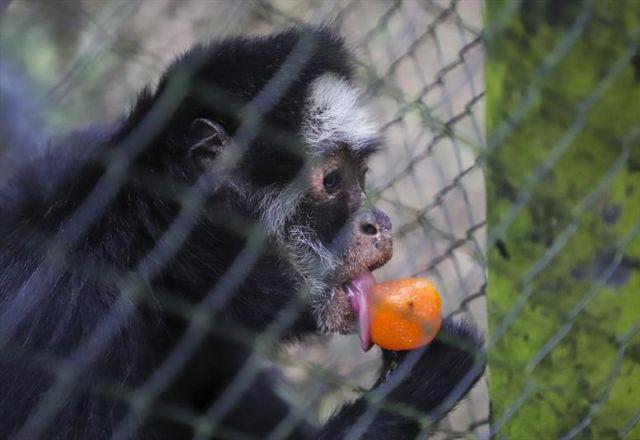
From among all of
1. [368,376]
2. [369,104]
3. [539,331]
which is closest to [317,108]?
[369,104]

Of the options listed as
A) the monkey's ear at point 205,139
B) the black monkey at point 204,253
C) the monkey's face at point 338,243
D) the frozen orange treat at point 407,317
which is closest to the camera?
the black monkey at point 204,253

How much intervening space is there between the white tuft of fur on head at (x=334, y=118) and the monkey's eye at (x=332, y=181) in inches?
2.2

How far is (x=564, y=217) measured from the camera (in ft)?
7.06

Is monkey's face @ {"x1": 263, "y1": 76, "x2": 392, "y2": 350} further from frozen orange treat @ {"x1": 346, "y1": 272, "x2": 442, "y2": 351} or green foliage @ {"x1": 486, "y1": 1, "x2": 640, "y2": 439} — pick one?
green foliage @ {"x1": 486, "y1": 1, "x2": 640, "y2": 439}

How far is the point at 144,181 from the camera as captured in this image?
1.97 metres

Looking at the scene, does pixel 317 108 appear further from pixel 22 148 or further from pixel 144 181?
pixel 22 148

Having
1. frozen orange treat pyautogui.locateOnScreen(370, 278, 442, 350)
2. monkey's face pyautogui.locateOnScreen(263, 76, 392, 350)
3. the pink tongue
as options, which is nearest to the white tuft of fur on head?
monkey's face pyautogui.locateOnScreen(263, 76, 392, 350)

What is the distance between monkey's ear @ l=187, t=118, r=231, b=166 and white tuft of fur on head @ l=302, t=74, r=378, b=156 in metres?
0.22

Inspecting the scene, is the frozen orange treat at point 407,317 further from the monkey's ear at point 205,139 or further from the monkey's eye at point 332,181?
the monkey's ear at point 205,139

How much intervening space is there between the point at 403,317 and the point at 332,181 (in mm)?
468

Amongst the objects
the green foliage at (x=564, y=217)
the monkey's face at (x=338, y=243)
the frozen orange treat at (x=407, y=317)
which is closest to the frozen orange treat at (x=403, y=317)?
the frozen orange treat at (x=407, y=317)

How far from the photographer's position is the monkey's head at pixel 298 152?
2.02 meters

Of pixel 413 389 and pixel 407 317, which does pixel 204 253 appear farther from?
pixel 413 389

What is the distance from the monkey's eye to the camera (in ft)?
7.34
